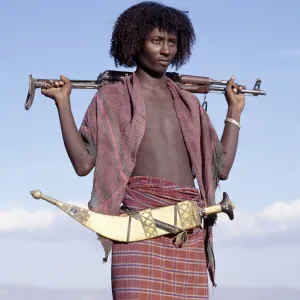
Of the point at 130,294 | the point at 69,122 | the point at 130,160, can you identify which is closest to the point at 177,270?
the point at 130,294

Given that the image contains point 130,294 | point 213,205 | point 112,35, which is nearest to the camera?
point 130,294

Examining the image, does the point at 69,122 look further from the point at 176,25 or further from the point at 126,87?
the point at 176,25

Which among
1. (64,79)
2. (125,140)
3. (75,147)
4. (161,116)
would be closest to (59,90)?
(64,79)

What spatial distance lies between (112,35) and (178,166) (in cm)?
121

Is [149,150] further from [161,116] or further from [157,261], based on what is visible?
[157,261]

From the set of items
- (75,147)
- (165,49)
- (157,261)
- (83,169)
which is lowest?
(157,261)

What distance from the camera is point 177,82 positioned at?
707 cm

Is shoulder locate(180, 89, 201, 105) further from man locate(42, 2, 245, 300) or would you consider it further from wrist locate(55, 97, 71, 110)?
wrist locate(55, 97, 71, 110)

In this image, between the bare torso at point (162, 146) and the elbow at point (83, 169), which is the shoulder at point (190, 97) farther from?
the elbow at point (83, 169)

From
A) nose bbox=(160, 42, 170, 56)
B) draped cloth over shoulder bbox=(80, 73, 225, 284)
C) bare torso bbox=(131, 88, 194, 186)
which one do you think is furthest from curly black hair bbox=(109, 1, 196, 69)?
bare torso bbox=(131, 88, 194, 186)

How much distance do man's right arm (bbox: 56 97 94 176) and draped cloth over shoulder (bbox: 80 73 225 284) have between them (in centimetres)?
6

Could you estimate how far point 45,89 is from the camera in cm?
645

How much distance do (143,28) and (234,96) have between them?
1.02 meters

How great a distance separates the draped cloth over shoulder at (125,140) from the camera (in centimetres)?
616
